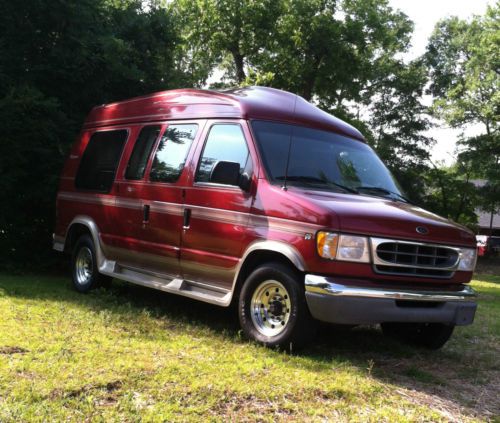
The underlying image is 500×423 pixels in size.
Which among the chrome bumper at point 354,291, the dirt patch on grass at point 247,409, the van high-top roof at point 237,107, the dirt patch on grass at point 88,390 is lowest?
the dirt patch on grass at point 88,390

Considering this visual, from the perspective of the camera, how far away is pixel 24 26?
966cm

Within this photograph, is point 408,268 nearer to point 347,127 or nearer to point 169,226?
point 347,127

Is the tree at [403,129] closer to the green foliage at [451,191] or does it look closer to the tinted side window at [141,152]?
the green foliage at [451,191]

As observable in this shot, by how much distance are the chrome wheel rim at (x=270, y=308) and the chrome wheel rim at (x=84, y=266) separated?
3.29 metres

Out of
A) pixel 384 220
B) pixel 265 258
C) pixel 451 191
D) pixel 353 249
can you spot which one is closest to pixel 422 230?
pixel 384 220

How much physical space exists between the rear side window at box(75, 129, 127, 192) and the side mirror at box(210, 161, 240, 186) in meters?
2.15

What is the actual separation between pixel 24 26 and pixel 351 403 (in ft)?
28.1

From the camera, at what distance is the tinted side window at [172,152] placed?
6.36m

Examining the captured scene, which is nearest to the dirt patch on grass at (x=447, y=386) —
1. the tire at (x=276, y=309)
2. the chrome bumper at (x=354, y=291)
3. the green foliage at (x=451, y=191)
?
the chrome bumper at (x=354, y=291)

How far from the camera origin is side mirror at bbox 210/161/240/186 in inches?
218

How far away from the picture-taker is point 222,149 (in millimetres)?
5945

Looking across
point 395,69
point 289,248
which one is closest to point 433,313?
point 289,248

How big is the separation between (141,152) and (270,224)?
2.59 metres

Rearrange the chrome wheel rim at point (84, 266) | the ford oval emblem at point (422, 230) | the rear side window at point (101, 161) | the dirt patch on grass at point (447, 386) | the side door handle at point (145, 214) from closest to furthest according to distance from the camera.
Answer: the dirt patch on grass at point (447, 386), the ford oval emblem at point (422, 230), the side door handle at point (145, 214), the rear side window at point (101, 161), the chrome wheel rim at point (84, 266)
